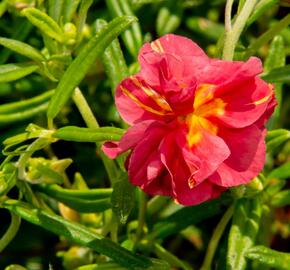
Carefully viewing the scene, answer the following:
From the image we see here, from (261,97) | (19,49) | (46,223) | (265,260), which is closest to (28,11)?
(19,49)

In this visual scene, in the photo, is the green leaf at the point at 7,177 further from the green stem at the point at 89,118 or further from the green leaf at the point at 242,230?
the green leaf at the point at 242,230

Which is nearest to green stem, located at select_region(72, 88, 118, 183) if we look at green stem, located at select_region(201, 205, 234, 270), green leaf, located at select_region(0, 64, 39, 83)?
green leaf, located at select_region(0, 64, 39, 83)

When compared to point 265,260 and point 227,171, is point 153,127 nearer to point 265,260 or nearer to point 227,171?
point 227,171

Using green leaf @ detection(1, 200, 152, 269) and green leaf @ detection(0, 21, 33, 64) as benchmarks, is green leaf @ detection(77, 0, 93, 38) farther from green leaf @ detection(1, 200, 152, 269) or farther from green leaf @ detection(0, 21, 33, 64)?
green leaf @ detection(1, 200, 152, 269)

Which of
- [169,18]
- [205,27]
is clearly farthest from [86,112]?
[205,27]

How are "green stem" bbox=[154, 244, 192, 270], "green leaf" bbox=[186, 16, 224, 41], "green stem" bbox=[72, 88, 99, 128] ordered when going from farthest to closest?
"green leaf" bbox=[186, 16, 224, 41] < "green stem" bbox=[154, 244, 192, 270] < "green stem" bbox=[72, 88, 99, 128]

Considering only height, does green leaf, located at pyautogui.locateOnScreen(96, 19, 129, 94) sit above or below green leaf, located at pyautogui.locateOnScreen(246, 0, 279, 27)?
below

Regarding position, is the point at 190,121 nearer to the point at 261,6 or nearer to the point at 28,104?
the point at 261,6
